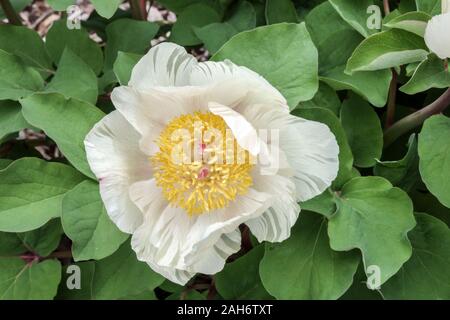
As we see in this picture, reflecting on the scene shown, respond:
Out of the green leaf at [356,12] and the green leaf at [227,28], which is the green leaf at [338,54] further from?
the green leaf at [227,28]

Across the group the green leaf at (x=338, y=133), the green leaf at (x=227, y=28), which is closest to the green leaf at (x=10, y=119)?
the green leaf at (x=227, y=28)

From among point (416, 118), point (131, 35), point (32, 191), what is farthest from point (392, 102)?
point (32, 191)

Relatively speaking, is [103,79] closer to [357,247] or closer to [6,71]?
[6,71]

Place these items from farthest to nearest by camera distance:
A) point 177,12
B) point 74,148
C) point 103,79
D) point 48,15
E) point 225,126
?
point 48,15, point 177,12, point 103,79, point 74,148, point 225,126

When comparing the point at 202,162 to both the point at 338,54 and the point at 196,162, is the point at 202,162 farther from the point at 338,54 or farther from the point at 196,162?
the point at 338,54

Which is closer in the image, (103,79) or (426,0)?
(426,0)

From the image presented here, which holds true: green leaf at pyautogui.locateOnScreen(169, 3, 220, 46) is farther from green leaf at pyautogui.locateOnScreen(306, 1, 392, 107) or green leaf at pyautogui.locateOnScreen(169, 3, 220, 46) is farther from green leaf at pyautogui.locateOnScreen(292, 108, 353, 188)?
green leaf at pyautogui.locateOnScreen(292, 108, 353, 188)

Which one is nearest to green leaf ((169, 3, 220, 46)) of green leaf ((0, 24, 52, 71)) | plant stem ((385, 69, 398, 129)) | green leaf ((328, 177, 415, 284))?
green leaf ((0, 24, 52, 71))
